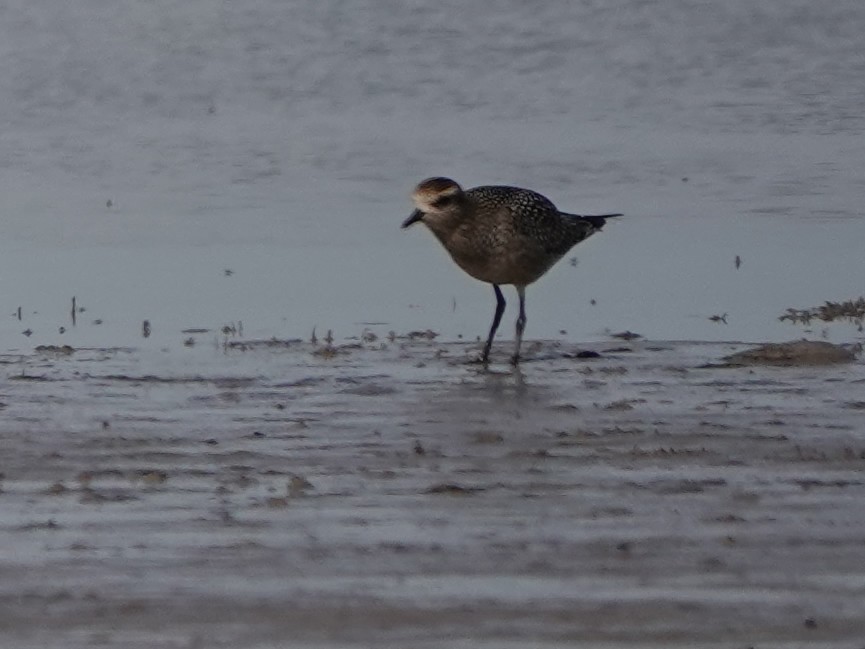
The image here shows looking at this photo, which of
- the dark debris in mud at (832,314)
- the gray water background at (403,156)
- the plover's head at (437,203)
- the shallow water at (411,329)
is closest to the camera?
the shallow water at (411,329)

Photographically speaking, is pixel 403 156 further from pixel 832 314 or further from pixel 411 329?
pixel 832 314

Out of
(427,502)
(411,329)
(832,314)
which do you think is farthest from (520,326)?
(427,502)

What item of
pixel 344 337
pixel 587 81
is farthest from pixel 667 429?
pixel 587 81

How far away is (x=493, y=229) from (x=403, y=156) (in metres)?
5.06

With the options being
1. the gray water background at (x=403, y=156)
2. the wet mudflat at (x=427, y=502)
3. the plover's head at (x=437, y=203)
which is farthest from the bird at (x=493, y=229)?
the wet mudflat at (x=427, y=502)

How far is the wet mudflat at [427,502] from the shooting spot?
6.24 m

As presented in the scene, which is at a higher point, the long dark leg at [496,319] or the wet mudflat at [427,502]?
the long dark leg at [496,319]

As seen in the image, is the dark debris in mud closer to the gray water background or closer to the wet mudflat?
the gray water background

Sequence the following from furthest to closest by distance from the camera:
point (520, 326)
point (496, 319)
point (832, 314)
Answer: point (832, 314) < point (496, 319) < point (520, 326)

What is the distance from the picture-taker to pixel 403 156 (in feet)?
57.7

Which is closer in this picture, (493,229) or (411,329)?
(411,329)

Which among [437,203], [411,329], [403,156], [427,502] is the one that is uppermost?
[403,156]

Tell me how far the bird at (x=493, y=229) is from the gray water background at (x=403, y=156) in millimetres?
330

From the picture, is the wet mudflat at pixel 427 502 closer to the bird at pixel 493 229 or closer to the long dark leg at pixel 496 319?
the long dark leg at pixel 496 319
